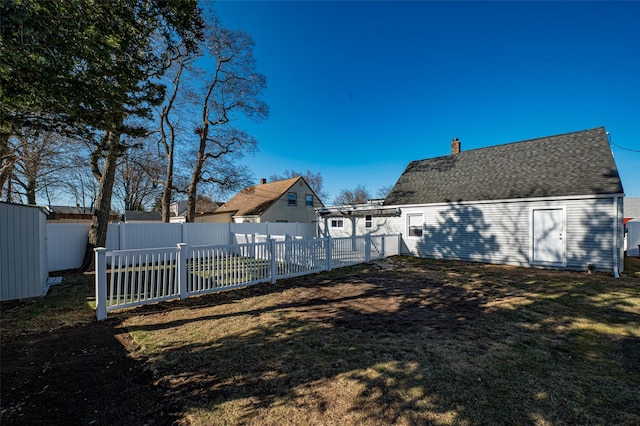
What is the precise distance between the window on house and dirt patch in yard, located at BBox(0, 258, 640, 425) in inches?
273

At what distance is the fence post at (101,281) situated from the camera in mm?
4793

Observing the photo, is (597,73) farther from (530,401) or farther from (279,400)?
(279,400)

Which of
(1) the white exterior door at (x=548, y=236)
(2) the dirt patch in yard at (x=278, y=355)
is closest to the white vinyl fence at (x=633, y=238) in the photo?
(1) the white exterior door at (x=548, y=236)

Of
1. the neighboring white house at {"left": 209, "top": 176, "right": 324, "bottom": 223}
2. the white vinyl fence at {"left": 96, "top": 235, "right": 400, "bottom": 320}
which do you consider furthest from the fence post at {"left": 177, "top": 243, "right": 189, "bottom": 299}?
the neighboring white house at {"left": 209, "top": 176, "right": 324, "bottom": 223}

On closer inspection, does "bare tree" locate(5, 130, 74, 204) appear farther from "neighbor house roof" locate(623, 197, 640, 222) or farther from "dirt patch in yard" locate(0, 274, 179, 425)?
"neighbor house roof" locate(623, 197, 640, 222)

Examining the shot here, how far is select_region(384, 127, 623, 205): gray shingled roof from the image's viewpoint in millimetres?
10102

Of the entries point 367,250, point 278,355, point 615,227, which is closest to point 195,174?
point 367,250

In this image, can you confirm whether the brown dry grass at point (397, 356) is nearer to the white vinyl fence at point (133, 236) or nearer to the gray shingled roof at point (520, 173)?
the gray shingled roof at point (520, 173)

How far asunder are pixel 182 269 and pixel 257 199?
19.9 meters

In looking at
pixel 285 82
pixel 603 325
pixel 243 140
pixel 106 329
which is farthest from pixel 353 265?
pixel 243 140

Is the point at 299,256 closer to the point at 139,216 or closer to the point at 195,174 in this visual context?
the point at 195,174

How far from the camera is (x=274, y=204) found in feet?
77.7

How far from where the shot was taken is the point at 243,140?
19.7m

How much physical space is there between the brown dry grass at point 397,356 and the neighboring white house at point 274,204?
17.0 metres
